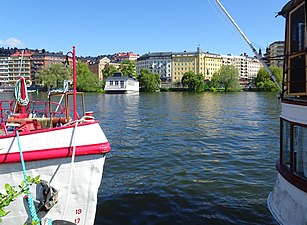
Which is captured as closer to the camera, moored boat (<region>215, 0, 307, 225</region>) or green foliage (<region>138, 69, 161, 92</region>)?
moored boat (<region>215, 0, 307, 225</region>)

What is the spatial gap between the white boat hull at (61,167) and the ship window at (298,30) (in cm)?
490

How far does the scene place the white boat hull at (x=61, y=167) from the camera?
240 inches

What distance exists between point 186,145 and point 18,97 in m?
11.2

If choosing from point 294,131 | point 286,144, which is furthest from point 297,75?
point 286,144

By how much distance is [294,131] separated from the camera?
6.91m

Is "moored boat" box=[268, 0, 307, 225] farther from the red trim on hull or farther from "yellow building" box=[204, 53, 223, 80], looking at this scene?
"yellow building" box=[204, 53, 223, 80]

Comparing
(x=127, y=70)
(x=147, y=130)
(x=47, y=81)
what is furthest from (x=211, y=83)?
(x=147, y=130)

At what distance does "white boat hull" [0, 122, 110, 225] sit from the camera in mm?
6105

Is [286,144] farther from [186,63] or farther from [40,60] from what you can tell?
[40,60]

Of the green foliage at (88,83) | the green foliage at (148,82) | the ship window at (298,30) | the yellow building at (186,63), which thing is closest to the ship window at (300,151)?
the ship window at (298,30)

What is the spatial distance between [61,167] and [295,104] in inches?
194

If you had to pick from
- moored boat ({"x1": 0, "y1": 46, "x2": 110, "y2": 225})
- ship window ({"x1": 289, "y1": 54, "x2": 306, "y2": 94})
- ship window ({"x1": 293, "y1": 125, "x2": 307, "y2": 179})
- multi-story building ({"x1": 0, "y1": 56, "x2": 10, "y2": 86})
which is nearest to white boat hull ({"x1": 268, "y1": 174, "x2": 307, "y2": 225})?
ship window ({"x1": 293, "y1": 125, "x2": 307, "y2": 179})

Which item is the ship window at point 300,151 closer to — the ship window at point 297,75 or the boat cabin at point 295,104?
the boat cabin at point 295,104

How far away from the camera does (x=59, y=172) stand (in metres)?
6.32
